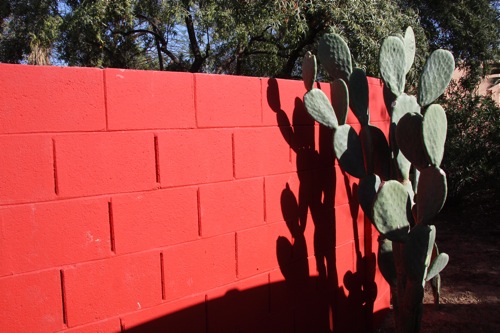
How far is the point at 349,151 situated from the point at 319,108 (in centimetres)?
36

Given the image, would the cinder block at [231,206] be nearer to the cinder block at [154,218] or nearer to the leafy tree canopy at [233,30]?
the cinder block at [154,218]

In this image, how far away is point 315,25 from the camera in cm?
815

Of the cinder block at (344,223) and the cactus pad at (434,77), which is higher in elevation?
the cactus pad at (434,77)

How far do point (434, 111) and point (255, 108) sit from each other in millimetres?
1040

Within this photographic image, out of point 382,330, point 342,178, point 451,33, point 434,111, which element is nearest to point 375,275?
point 382,330

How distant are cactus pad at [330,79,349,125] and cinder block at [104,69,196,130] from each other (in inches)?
43.5

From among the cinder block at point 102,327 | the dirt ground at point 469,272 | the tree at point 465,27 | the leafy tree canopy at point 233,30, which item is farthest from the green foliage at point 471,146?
the cinder block at point 102,327

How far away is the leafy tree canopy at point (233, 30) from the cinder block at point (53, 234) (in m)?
5.60

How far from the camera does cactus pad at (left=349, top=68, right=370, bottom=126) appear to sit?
3312 millimetres

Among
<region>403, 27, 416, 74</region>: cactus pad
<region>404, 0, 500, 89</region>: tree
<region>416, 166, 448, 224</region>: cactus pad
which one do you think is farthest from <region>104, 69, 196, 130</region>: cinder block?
<region>404, 0, 500, 89</region>: tree

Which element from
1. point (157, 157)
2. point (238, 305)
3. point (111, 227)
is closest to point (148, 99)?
point (157, 157)

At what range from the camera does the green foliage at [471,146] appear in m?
7.88

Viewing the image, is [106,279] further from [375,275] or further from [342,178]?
[375,275]

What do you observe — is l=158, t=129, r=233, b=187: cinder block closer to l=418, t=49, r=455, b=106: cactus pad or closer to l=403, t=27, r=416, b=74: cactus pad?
l=418, t=49, r=455, b=106: cactus pad
